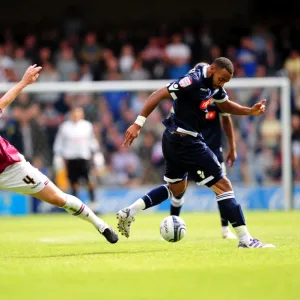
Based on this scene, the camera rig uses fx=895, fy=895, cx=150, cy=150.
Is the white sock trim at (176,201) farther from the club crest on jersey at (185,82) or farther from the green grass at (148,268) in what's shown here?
the club crest on jersey at (185,82)

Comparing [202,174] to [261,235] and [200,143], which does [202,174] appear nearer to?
[200,143]

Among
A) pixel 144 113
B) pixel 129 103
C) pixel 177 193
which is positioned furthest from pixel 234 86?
pixel 144 113

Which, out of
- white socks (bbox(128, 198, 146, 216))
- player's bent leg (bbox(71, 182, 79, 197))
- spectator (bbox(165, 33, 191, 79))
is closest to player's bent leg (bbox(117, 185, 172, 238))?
white socks (bbox(128, 198, 146, 216))

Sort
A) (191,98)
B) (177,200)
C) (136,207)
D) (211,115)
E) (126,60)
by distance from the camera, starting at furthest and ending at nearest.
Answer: (126,60)
(211,115)
(177,200)
(136,207)
(191,98)

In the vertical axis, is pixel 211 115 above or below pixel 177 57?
below

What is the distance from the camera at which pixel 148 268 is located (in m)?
8.23

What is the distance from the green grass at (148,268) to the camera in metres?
6.87

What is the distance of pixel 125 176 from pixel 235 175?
257 centimetres

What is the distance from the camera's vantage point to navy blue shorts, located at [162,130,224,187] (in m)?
10.3

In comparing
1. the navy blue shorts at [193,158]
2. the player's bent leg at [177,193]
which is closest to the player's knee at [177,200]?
the player's bent leg at [177,193]

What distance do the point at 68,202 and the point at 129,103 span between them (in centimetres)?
1136

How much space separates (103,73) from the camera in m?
24.1

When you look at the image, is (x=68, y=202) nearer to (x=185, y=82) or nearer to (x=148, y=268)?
(x=185, y=82)

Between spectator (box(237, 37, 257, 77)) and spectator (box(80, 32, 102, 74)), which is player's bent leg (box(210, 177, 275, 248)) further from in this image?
spectator (box(80, 32, 102, 74))
